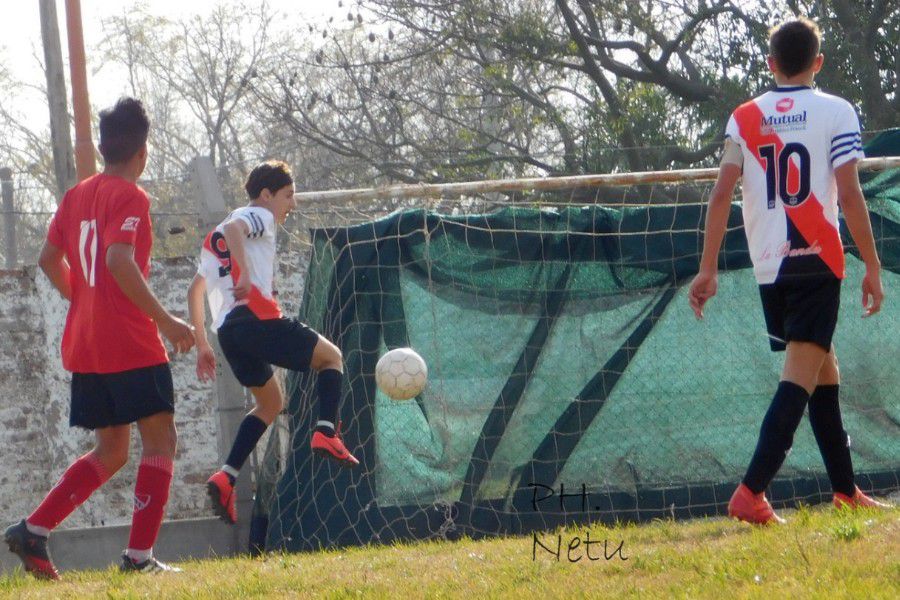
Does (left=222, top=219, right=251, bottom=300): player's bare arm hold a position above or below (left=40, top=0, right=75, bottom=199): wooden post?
below

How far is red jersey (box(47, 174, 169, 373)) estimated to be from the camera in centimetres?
501

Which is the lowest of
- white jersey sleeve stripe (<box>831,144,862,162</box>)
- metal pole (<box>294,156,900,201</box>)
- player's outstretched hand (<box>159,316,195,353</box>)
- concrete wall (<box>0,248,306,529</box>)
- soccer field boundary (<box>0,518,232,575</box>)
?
soccer field boundary (<box>0,518,232,575</box>)

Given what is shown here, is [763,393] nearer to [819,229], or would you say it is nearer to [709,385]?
[709,385]

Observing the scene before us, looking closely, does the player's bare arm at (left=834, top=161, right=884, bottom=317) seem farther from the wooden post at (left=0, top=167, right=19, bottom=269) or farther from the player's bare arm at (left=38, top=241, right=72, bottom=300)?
the wooden post at (left=0, top=167, right=19, bottom=269)

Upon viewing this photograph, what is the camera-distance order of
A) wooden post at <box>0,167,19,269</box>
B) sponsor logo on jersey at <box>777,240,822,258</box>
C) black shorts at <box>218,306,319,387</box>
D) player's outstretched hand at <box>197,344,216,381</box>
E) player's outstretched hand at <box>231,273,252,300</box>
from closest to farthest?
sponsor logo on jersey at <box>777,240,822,258</box>
player's outstretched hand at <box>197,344,216,381</box>
player's outstretched hand at <box>231,273,252,300</box>
black shorts at <box>218,306,319,387</box>
wooden post at <box>0,167,19,269</box>

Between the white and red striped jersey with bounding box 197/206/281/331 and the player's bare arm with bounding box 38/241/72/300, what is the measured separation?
992 mm

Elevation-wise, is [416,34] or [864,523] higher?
[416,34]

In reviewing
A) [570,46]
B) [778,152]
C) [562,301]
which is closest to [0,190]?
[570,46]

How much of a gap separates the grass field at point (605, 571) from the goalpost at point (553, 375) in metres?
1.82

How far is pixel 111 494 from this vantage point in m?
8.50

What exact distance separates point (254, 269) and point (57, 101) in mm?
8423

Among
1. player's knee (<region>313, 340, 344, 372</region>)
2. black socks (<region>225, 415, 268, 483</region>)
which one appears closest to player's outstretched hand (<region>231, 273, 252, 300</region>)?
player's knee (<region>313, 340, 344, 372</region>)

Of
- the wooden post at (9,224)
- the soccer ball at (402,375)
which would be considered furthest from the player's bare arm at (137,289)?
the wooden post at (9,224)

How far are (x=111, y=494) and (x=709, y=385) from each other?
4.08 metres
